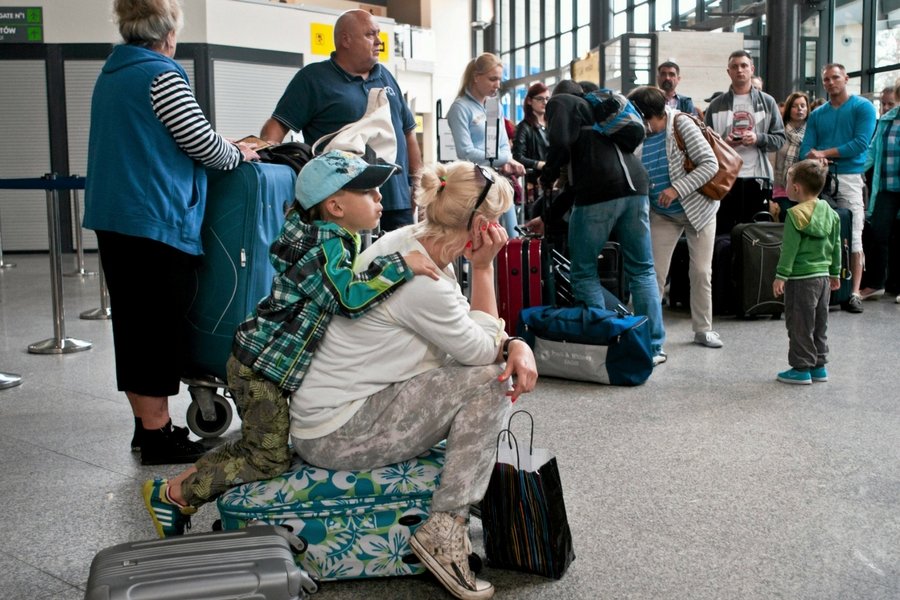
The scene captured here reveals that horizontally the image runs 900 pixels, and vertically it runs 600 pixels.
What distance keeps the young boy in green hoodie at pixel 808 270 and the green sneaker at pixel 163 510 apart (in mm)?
2626

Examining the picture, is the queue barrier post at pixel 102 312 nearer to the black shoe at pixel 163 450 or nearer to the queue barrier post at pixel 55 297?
the queue barrier post at pixel 55 297

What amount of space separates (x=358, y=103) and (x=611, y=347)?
1.49m

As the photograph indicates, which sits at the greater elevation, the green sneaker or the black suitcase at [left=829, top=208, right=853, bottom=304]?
the black suitcase at [left=829, top=208, right=853, bottom=304]

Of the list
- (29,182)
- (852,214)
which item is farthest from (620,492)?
(852,214)

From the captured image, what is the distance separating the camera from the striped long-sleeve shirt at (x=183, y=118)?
2684 mm

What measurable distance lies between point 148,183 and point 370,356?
1.10 metres

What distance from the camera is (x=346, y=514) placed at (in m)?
2.00

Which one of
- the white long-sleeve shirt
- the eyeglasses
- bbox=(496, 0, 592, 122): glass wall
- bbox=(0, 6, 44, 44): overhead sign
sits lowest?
the white long-sleeve shirt

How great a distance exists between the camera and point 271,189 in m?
2.85

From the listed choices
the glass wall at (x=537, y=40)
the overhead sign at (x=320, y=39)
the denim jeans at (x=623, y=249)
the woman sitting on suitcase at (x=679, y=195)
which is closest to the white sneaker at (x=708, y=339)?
the woman sitting on suitcase at (x=679, y=195)

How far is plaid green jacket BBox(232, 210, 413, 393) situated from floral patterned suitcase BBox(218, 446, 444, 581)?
0.23 meters

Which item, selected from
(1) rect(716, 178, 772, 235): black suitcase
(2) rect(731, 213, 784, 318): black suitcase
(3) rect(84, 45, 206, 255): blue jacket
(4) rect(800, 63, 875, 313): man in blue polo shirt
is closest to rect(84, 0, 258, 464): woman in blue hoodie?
(3) rect(84, 45, 206, 255): blue jacket

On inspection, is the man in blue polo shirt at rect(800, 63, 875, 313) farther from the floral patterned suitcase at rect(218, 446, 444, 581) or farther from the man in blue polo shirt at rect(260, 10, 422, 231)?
the floral patterned suitcase at rect(218, 446, 444, 581)

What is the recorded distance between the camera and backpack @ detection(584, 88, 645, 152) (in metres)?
4.13
